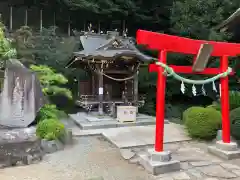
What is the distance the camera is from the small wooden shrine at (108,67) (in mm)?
9384

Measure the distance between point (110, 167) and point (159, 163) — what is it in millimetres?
1024

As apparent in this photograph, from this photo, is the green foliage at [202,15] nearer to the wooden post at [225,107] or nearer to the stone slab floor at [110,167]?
the wooden post at [225,107]

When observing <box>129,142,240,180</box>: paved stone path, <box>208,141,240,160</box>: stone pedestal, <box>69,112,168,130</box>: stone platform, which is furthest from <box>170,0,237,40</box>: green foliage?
<box>129,142,240,180</box>: paved stone path

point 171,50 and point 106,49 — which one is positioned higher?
point 106,49

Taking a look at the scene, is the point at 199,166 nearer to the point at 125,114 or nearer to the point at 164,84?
the point at 164,84

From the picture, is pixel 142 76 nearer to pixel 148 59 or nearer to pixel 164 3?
pixel 148 59

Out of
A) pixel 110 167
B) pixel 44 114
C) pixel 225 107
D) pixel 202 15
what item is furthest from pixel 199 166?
pixel 202 15

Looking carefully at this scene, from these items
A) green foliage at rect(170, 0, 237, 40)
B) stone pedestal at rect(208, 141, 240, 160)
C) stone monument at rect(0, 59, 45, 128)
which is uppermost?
green foliage at rect(170, 0, 237, 40)

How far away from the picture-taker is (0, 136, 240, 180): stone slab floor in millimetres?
4211

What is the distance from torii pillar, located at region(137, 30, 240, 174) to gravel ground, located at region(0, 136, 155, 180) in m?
0.38

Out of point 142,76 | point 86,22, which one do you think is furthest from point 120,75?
point 86,22

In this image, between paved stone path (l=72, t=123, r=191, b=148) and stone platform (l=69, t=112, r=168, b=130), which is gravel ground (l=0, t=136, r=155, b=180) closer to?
paved stone path (l=72, t=123, r=191, b=148)

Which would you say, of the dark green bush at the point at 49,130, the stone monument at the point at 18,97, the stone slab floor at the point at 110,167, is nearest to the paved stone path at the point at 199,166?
the stone slab floor at the point at 110,167

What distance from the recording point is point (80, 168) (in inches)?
181
